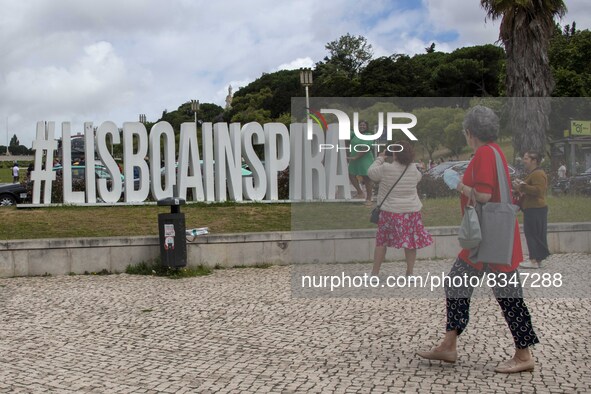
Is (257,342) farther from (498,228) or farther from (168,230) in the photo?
(168,230)

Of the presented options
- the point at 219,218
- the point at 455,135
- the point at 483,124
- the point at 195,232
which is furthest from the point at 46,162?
the point at 483,124

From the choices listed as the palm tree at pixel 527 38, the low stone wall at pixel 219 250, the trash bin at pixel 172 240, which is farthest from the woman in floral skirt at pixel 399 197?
the palm tree at pixel 527 38

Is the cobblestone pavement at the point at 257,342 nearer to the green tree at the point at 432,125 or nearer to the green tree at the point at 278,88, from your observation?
the green tree at the point at 432,125

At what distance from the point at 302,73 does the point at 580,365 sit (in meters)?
22.0

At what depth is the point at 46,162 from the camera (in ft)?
56.3

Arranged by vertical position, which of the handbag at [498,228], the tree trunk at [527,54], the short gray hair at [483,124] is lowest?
the handbag at [498,228]

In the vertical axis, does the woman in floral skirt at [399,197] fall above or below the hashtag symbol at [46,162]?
below

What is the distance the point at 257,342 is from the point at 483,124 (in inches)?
108

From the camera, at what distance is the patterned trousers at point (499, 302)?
5.38m

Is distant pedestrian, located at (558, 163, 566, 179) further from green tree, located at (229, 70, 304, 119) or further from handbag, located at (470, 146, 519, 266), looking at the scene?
green tree, located at (229, 70, 304, 119)

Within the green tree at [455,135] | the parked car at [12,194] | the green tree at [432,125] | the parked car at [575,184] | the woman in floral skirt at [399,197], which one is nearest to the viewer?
the green tree at [455,135]

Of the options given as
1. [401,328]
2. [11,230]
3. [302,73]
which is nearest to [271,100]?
[302,73]

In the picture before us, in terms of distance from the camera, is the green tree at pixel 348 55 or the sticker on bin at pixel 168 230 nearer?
the sticker on bin at pixel 168 230

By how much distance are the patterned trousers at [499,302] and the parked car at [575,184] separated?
6713 mm
